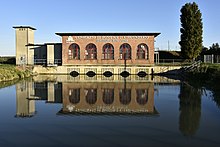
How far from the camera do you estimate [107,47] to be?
43.8 meters

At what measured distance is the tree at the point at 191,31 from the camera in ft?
141

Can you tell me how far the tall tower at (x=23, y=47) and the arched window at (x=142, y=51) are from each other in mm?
17714

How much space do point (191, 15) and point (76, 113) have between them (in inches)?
1398

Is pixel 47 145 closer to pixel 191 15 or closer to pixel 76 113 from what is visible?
pixel 76 113

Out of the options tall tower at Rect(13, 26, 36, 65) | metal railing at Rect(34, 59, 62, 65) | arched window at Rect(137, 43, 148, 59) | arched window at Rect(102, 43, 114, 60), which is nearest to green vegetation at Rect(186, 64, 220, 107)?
arched window at Rect(137, 43, 148, 59)

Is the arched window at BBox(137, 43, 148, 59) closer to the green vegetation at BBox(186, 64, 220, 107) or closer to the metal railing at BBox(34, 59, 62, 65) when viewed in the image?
the green vegetation at BBox(186, 64, 220, 107)

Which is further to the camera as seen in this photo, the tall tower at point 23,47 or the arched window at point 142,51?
the tall tower at point 23,47

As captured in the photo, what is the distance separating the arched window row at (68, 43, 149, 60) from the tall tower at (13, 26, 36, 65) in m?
7.64

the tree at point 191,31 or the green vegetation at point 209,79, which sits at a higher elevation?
the tree at point 191,31

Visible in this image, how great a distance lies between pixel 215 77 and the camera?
75.7 ft

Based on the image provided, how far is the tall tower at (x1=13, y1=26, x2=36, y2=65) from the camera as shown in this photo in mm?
46531

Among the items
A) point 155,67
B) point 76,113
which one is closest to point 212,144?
point 76,113

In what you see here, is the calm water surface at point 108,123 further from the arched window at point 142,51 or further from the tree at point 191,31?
the tree at point 191,31

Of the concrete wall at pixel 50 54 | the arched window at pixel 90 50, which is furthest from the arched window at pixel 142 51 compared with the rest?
the concrete wall at pixel 50 54
